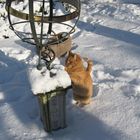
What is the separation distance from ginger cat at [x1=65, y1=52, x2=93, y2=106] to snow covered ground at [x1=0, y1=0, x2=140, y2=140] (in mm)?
153

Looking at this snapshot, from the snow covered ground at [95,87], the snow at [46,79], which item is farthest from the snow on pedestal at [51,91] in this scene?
the snow covered ground at [95,87]

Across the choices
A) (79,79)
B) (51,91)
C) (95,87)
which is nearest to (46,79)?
(51,91)

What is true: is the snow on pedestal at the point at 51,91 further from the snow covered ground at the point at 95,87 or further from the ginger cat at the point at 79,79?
the ginger cat at the point at 79,79

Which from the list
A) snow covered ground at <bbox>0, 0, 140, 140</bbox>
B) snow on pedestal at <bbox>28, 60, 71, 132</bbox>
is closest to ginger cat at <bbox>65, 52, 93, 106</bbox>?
snow covered ground at <bbox>0, 0, 140, 140</bbox>

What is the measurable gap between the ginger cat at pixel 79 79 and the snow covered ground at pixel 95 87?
0.15 m

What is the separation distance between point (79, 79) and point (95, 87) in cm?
67

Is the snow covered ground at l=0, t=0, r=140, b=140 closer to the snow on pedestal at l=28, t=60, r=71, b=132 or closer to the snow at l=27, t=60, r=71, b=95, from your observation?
the snow on pedestal at l=28, t=60, r=71, b=132

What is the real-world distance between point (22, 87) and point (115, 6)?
4422 millimetres

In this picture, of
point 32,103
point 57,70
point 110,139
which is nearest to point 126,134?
point 110,139

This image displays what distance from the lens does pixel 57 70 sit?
3859mm

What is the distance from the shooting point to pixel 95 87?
490cm

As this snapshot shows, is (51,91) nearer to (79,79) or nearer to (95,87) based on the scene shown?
(79,79)

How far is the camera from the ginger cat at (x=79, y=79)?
4.26 metres

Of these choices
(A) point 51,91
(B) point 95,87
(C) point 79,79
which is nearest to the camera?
(A) point 51,91
